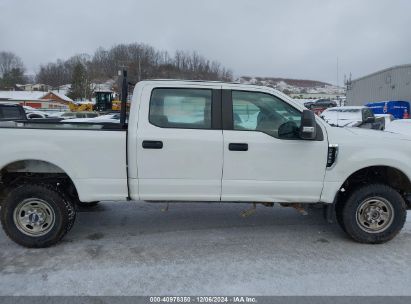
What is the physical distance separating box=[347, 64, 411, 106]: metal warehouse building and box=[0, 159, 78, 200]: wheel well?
32.8m

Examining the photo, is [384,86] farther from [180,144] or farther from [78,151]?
[78,151]

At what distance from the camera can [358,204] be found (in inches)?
174

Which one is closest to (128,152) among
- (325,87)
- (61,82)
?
(61,82)

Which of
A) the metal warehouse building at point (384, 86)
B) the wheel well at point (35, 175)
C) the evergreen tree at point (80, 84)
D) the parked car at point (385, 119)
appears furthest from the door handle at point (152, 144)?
the evergreen tree at point (80, 84)

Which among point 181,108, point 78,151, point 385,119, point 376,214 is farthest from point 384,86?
point 78,151

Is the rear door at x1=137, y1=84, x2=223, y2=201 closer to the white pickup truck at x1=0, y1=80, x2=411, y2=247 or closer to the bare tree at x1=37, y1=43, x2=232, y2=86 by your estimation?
the white pickup truck at x1=0, y1=80, x2=411, y2=247

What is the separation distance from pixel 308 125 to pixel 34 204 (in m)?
3.22

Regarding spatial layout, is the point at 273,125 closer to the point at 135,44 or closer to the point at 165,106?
the point at 165,106

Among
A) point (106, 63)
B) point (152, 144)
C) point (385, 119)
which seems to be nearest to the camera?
Answer: point (152, 144)

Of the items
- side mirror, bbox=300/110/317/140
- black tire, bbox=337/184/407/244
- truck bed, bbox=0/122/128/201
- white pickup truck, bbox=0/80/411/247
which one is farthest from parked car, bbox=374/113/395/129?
truck bed, bbox=0/122/128/201

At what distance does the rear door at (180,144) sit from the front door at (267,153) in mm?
136

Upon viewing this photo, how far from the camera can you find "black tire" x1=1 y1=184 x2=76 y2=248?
4.27 metres

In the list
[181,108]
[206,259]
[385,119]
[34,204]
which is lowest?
[206,259]

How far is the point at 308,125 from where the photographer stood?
13.1ft
